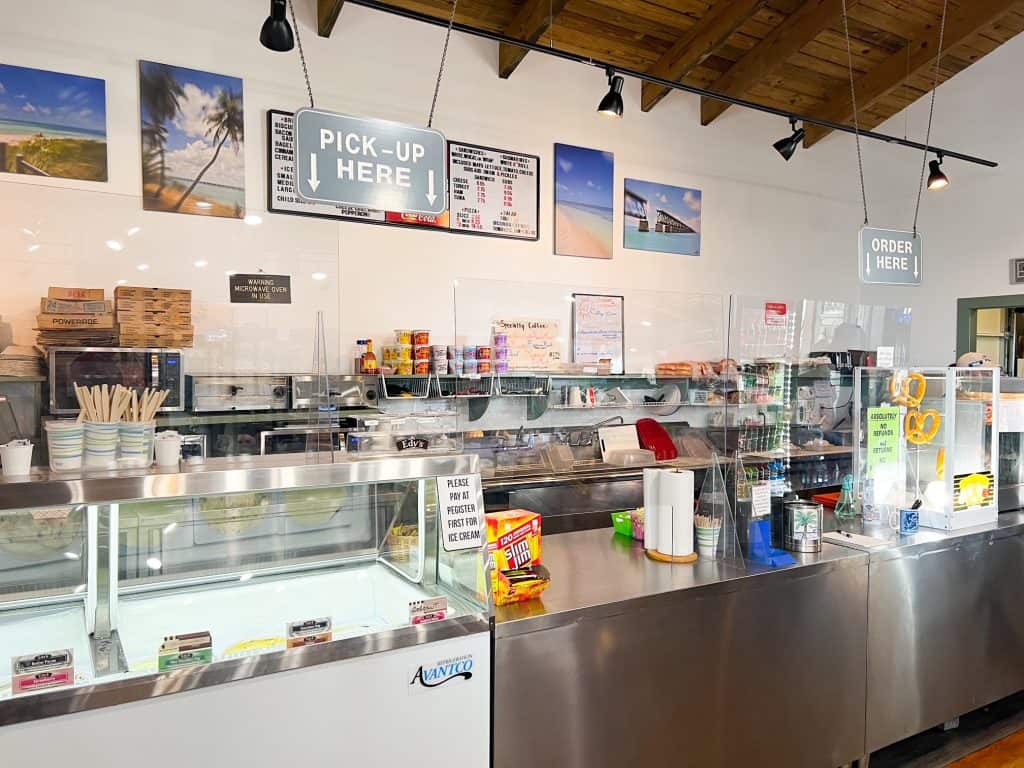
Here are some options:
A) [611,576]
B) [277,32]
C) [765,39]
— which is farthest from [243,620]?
[765,39]

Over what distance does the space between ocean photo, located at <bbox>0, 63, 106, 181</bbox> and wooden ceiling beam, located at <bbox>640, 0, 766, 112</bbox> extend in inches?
162

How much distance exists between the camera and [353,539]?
6.86 feet

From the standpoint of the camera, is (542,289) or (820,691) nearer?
(820,691)

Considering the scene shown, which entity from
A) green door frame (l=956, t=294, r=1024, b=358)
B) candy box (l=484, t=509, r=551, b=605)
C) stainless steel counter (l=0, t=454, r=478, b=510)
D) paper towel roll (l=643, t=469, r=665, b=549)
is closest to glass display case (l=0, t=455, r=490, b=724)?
stainless steel counter (l=0, t=454, r=478, b=510)

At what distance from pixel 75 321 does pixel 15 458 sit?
0.49m

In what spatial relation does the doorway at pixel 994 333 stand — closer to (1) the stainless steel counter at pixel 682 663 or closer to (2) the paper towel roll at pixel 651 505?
(1) the stainless steel counter at pixel 682 663

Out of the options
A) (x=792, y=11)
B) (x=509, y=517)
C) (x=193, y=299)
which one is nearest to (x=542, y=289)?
(x=792, y=11)

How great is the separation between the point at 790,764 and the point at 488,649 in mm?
1325

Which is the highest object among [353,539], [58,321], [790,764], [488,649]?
[58,321]

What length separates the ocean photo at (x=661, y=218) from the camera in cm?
600

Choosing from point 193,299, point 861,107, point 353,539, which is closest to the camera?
point 193,299

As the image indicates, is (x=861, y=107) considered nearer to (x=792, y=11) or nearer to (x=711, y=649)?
(x=792, y=11)

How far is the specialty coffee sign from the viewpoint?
13.5 ft

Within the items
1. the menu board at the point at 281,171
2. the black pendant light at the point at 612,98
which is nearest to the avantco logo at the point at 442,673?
the menu board at the point at 281,171
